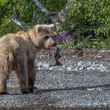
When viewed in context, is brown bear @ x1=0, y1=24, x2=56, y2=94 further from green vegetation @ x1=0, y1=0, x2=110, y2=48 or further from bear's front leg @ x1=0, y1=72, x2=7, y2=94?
green vegetation @ x1=0, y1=0, x2=110, y2=48

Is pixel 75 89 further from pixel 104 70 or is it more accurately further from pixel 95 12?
Result: pixel 95 12

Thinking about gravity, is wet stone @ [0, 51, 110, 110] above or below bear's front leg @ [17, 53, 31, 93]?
below

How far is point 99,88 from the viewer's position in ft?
27.3

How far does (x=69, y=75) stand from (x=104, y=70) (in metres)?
0.82

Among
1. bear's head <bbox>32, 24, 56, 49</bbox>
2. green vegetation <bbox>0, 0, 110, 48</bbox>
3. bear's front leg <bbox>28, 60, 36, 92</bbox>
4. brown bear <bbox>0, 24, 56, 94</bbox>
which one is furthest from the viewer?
green vegetation <bbox>0, 0, 110, 48</bbox>

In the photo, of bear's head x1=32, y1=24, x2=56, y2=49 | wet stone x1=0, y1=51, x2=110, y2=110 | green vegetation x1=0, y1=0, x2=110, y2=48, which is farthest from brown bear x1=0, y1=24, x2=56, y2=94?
green vegetation x1=0, y1=0, x2=110, y2=48

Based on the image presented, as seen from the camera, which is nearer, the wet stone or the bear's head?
the wet stone

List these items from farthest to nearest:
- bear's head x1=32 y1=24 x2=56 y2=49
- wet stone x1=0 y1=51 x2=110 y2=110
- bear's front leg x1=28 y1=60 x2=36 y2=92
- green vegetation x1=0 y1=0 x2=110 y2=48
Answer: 1. green vegetation x1=0 y1=0 x2=110 y2=48
2. bear's head x1=32 y1=24 x2=56 y2=49
3. bear's front leg x1=28 y1=60 x2=36 y2=92
4. wet stone x1=0 y1=51 x2=110 y2=110

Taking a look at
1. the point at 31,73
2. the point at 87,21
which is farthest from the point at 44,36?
the point at 87,21

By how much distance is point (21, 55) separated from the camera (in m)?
7.96

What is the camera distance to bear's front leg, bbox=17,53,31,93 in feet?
26.1

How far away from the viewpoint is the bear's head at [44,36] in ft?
28.0

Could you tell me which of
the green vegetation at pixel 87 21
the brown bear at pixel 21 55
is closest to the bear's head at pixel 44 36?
the brown bear at pixel 21 55

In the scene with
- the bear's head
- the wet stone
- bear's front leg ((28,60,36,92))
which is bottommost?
the wet stone
